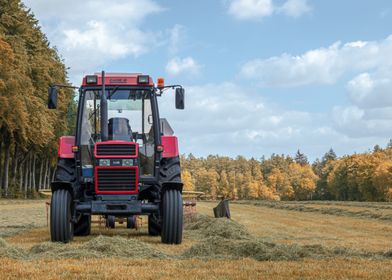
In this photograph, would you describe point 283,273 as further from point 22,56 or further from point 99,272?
point 22,56

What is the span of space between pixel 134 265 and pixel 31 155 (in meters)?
54.9

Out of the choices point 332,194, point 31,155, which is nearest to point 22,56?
point 31,155

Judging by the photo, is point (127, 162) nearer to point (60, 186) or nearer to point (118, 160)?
point (118, 160)

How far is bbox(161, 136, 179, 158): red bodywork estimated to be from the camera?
14.7m

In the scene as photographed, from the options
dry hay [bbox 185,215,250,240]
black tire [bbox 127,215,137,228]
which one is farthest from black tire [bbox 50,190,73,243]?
black tire [bbox 127,215,137,228]

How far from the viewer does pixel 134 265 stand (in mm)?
9445

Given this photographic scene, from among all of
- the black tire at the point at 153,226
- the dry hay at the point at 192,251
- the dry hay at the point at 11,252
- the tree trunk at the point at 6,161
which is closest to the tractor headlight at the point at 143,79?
the black tire at the point at 153,226

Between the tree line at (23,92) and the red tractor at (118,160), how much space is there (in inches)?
1029

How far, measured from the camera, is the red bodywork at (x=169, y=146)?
48.3 feet

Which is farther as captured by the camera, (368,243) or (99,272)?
(368,243)

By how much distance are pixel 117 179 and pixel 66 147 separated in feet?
6.38

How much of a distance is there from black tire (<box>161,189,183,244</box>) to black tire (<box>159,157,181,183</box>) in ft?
2.51

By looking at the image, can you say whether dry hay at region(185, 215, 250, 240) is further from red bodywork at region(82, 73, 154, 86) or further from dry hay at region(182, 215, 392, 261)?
red bodywork at region(82, 73, 154, 86)

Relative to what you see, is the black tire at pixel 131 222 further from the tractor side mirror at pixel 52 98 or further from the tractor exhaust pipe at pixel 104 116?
the tractor side mirror at pixel 52 98
